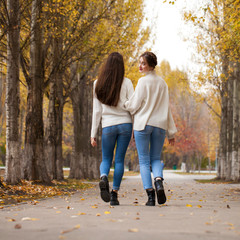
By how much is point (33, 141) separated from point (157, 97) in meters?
7.93

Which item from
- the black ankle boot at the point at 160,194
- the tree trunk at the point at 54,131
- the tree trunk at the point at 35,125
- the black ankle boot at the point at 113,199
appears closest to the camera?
the black ankle boot at the point at 160,194

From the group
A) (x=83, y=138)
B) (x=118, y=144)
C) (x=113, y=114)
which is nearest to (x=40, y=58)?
(x=113, y=114)

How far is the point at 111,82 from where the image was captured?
255 inches

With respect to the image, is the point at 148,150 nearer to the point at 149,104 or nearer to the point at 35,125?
the point at 149,104

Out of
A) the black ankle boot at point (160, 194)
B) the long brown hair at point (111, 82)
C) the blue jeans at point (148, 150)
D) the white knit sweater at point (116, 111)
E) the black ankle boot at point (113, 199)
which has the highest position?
the long brown hair at point (111, 82)

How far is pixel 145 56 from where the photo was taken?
662 cm

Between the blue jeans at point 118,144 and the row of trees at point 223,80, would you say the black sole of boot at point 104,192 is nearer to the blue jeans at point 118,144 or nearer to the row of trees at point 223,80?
the blue jeans at point 118,144

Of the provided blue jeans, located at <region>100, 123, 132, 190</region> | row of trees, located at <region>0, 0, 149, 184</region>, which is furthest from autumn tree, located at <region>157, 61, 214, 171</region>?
blue jeans, located at <region>100, 123, 132, 190</region>

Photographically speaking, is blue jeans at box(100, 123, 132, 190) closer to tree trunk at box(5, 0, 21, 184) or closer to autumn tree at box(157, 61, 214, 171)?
tree trunk at box(5, 0, 21, 184)

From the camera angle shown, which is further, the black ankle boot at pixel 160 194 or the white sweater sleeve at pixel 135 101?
the white sweater sleeve at pixel 135 101

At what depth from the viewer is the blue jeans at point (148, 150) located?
249 inches

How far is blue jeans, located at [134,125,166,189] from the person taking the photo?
6.32m

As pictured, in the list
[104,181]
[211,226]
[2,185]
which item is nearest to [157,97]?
[104,181]

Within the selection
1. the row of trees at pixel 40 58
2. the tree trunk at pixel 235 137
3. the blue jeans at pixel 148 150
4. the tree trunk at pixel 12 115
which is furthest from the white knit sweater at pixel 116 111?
the tree trunk at pixel 235 137
